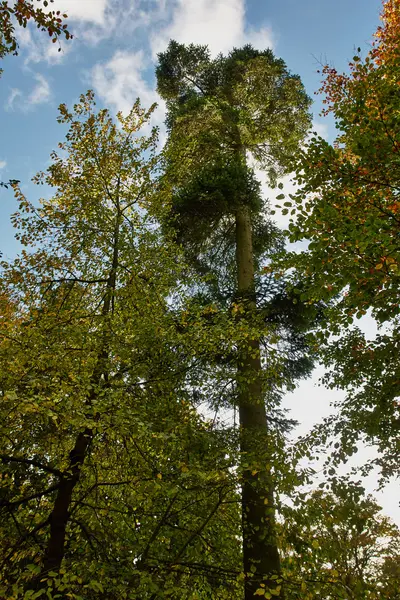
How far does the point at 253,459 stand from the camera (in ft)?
13.3

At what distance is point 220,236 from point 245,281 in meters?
3.41

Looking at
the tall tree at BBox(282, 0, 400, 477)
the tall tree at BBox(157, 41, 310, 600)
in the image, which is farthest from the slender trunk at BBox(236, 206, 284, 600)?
the tall tree at BBox(282, 0, 400, 477)

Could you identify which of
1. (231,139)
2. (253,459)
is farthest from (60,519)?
(231,139)

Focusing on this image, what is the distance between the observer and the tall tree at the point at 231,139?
10289mm

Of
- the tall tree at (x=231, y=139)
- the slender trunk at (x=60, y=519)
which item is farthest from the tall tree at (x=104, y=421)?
the tall tree at (x=231, y=139)

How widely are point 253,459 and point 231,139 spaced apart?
1280cm

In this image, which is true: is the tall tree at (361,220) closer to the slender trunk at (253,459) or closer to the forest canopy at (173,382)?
the forest canopy at (173,382)

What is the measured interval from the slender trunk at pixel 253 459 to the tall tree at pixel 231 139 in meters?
0.04

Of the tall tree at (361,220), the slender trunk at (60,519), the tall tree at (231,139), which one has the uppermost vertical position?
the tall tree at (231,139)

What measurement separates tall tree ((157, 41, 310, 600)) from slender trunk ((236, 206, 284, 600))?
1.6 inches

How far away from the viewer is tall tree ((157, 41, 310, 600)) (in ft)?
33.8

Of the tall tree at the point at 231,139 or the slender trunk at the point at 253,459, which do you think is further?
the tall tree at the point at 231,139

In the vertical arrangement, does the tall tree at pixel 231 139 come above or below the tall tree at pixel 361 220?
above

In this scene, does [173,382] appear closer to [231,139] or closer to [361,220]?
[361,220]
